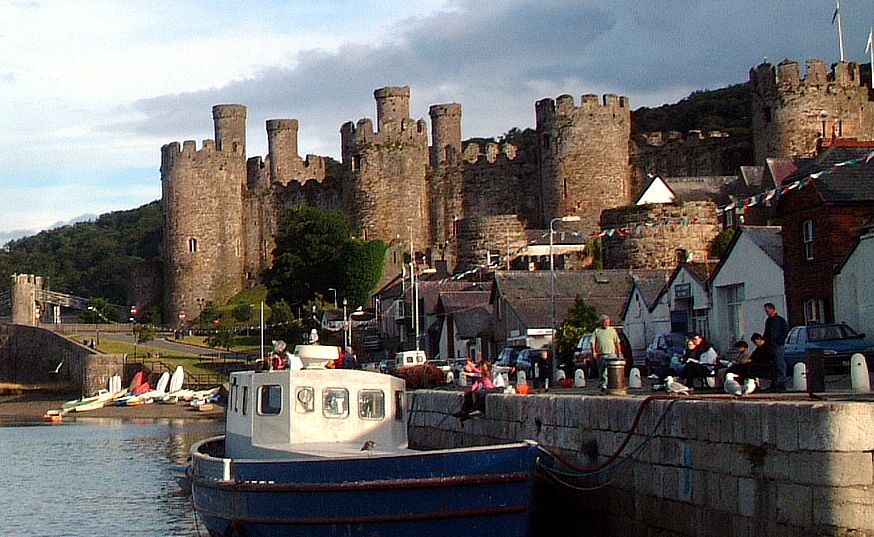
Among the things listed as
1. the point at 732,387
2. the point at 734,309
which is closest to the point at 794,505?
the point at 732,387

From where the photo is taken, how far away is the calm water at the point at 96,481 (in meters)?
24.3

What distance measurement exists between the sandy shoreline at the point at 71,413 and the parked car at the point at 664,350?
89.1 feet

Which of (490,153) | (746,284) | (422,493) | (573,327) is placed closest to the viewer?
(422,493)

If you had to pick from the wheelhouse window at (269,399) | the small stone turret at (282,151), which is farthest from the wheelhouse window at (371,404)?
the small stone turret at (282,151)

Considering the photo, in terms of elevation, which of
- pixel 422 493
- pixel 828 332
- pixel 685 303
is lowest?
pixel 422 493

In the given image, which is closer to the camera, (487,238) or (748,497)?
(748,497)

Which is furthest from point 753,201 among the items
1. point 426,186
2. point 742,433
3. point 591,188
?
point 426,186

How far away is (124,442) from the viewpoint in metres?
43.8

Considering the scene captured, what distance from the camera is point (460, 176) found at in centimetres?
7419

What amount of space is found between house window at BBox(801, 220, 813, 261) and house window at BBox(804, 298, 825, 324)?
2.75 ft

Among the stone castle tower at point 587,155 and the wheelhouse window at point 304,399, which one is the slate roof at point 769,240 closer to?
the wheelhouse window at point 304,399

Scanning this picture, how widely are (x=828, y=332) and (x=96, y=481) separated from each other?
54.1 ft

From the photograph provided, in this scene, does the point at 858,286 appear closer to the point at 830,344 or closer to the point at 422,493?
the point at 830,344

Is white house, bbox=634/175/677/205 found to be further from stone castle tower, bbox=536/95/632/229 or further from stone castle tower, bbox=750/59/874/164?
stone castle tower, bbox=536/95/632/229
